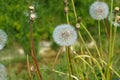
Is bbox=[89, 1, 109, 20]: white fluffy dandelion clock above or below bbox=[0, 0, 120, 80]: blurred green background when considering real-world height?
above

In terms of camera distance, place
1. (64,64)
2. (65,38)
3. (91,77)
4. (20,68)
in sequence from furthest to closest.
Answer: (20,68) → (64,64) → (91,77) → (65,38)

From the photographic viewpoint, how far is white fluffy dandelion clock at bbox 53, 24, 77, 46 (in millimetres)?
2395

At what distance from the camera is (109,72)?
2557mm

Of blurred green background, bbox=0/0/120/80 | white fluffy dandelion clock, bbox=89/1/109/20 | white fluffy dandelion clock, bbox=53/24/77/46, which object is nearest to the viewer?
white fluffy dandelion clock, bbox=53/24/77/46

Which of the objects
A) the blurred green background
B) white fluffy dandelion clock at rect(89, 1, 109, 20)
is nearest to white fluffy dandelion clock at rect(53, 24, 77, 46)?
white fluffy dandelion clock at rect(89, 1, 109, 20)

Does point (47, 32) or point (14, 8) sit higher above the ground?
point (14, 8)

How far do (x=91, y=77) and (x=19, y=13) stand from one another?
1.52 metres

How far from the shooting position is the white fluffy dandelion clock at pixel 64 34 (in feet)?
7.86

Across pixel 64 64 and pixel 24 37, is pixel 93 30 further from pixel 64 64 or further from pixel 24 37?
pixel 64 64

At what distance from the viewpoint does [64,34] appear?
245cm

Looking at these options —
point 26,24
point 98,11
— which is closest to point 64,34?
point 98,11

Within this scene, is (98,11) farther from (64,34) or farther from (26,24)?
(26,24)

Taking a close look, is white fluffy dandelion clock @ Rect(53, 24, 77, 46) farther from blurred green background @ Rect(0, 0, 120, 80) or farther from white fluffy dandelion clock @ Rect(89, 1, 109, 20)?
blurred green background @ Rect(0, 0, 120, 80)

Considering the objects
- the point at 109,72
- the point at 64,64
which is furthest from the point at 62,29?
the point at 64,64
